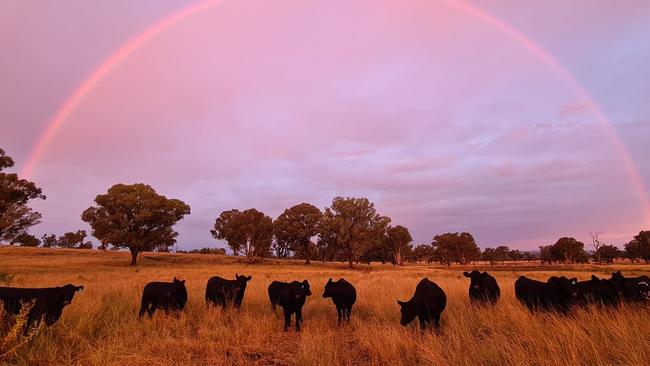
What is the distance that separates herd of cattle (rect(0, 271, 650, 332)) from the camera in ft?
27.5

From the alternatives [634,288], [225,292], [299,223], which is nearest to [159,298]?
[225,292]

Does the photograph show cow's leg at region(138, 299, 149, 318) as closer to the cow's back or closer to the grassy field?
the grassy field

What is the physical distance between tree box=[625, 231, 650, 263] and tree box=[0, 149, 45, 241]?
118 m

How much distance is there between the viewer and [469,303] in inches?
483

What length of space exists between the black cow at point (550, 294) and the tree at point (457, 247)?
102517mm

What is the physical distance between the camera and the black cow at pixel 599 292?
1013 centimetres

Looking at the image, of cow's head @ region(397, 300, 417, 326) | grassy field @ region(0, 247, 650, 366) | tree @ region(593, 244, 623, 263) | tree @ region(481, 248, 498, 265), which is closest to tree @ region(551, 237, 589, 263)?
tree @ region(593, 244, 623, 263)

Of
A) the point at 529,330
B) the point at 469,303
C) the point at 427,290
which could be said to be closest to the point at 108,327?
the point at 427,290

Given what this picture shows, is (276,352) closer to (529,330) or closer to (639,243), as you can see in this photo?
(529,330)

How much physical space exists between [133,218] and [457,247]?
286ft

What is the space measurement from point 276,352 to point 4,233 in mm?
37468

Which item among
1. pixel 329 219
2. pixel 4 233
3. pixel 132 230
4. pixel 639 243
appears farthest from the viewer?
pixel 639 243

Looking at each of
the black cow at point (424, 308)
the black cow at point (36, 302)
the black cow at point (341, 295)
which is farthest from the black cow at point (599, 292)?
the black cow at point (36, 302)

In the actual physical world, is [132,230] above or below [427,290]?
above
